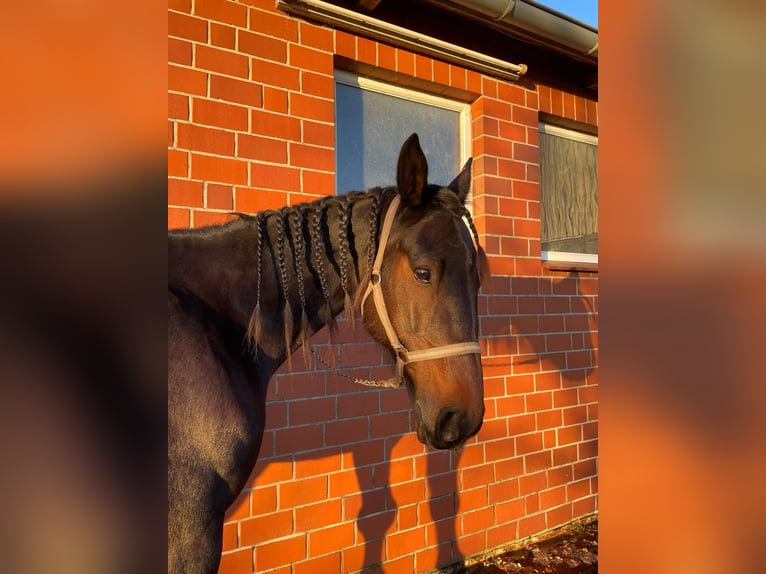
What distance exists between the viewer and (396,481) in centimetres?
270

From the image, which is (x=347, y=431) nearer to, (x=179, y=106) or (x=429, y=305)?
(x=429, y=305)

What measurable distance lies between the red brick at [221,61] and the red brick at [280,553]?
2.35m

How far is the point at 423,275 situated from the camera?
1463 mm

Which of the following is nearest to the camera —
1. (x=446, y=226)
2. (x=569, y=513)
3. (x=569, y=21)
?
(x=446, y=226)

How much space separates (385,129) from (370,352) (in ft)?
4.57

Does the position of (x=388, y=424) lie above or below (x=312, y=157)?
below

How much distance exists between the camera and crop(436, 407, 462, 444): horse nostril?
144 cm

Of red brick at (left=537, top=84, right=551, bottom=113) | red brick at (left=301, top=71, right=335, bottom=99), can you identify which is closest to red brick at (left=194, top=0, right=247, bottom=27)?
red brick at (left=301, top=71, right=335, bottom=99)

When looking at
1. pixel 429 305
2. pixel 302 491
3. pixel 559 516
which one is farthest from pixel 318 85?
pixel 559 516

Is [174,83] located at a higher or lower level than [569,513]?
higher

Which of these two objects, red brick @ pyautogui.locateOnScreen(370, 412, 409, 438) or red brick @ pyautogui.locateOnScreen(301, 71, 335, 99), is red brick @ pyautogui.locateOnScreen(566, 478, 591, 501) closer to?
red brick @ pyautogui.locateOnScreen(370, 412, 409, 438)
